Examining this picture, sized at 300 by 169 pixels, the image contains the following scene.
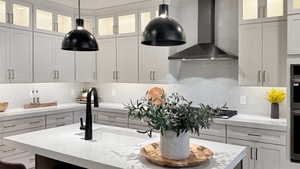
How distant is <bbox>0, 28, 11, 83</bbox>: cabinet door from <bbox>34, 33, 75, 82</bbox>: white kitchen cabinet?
0.47 m

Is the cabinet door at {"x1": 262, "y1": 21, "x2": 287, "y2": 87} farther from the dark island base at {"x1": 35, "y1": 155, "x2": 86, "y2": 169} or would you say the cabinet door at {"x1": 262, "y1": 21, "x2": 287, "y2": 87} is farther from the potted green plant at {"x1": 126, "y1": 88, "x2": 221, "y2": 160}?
the dark island base at {"x1": 35, "y1": 155, "x2": 86, "y2": 169}

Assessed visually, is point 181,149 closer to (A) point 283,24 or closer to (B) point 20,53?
(A) point 283,24

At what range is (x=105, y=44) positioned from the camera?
15.8 feet

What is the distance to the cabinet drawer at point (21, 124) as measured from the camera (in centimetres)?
345

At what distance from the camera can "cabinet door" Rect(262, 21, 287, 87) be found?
306 cm

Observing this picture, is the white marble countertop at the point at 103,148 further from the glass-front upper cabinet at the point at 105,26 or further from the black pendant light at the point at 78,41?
the glass-front upper cabinet at the point at 105,26

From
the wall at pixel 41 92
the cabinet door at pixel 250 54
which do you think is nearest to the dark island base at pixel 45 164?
the wall at pixel 41 92

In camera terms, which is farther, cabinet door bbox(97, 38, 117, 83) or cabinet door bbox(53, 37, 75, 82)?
cabinet door bbox(97, 38, 117, 83)

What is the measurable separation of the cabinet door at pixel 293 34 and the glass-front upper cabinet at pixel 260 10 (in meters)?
0.28

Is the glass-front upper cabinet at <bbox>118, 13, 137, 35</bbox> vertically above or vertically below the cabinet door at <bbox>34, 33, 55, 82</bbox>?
above

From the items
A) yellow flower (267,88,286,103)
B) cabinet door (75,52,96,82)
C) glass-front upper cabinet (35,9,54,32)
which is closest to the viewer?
yellow flower (267,88,286,103)

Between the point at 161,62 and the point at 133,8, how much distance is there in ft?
3.90

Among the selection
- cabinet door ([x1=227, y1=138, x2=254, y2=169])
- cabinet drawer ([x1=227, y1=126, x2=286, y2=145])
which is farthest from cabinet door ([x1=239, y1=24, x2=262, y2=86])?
cabinet door ([x1=227, y1=138, x2=254, y2=169])

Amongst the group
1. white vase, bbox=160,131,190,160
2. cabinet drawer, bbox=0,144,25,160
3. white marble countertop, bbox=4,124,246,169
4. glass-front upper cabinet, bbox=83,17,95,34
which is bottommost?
cabinet drawer, bbox=0,144,25,160
